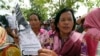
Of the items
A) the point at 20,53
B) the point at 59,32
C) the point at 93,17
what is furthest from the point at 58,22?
the point at 20,53

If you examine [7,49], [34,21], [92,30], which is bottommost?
[34,21]

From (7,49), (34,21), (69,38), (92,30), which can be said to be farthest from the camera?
(34,21)

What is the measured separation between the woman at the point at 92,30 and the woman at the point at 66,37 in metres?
0.36

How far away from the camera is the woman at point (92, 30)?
2781 millimetres

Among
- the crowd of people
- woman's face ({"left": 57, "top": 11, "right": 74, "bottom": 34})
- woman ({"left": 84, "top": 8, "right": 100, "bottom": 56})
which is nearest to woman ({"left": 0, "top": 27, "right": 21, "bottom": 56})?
the crowd of people

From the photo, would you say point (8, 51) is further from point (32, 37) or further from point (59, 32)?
point (59, 32)

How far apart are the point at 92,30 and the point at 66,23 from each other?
589 mm

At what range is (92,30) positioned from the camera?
9.15 ft

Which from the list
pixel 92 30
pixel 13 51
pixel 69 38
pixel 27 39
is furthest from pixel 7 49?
pixel 69 38

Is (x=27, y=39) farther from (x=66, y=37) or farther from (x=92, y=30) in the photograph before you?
(x=66, y=37)

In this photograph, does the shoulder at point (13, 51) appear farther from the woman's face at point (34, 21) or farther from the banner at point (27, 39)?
the woman's face at point (34, 21)

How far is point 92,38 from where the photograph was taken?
2799mm

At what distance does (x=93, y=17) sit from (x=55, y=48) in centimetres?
68

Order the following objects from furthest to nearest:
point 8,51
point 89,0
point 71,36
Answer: point 89,0 → point 71,36 → point 8,51
